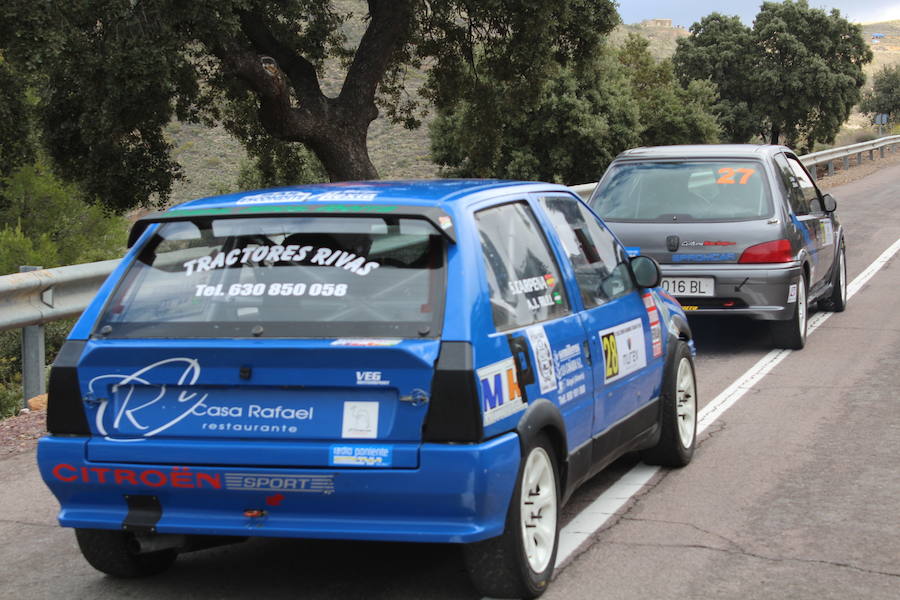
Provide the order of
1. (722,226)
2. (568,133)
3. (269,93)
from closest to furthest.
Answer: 1. (722,226)
2. (269,93)
3. (568,133)

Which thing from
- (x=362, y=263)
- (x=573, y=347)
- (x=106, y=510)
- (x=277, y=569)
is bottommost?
(x=277, y=569)

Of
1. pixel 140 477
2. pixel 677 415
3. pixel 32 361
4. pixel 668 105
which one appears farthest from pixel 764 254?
pixel 668 105

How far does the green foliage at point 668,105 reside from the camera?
52969 mm

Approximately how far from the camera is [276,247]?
4.78 meters

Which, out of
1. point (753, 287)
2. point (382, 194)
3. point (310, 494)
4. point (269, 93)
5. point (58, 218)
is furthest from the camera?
point (58, 218)

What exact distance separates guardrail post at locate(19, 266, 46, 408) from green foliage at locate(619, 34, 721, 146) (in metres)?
43.6

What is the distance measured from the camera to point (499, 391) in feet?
14.6

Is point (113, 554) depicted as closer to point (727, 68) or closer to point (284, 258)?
point (284, 258)

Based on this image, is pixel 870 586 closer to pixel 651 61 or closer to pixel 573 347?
pixel 573 347

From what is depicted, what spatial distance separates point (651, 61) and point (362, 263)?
56792 millimetres

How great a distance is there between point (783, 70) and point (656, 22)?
10126 cm

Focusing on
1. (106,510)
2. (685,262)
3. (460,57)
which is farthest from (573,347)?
(460,57)

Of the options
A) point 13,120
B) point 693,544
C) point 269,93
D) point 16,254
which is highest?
point 269,93

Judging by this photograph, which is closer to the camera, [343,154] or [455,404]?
[455,404]
